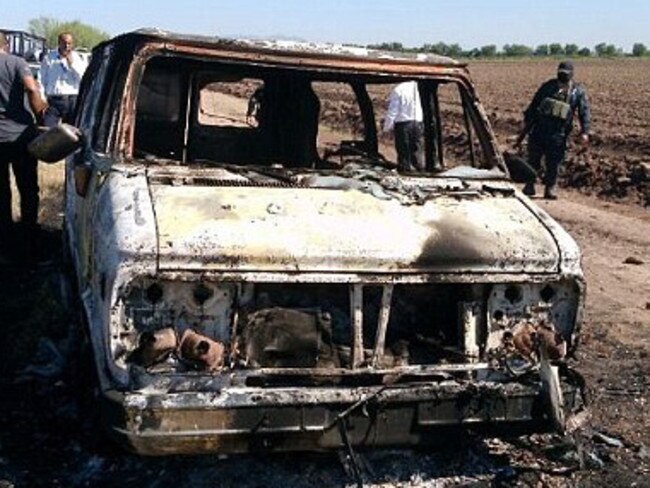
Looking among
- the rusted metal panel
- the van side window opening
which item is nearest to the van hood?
the rusted metal panel

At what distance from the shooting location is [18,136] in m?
7.60

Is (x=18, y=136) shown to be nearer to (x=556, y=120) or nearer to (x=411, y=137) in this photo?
(x=411, y=137)

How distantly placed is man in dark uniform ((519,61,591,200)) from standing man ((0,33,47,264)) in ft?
21.7

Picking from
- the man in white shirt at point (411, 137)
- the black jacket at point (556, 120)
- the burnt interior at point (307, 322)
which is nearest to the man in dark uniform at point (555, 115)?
the black jacket at point (556, 120)

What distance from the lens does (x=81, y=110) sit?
625 cm

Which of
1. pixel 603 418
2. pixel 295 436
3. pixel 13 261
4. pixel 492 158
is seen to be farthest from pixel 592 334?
pixel 13 261

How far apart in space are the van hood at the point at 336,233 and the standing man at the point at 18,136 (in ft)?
12.3

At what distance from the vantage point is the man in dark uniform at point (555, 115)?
472 inches

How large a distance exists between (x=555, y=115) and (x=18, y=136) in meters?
6.92

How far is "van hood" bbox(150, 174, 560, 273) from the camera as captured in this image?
3805 millimetres

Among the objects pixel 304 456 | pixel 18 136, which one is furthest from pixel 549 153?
pixel 304 456

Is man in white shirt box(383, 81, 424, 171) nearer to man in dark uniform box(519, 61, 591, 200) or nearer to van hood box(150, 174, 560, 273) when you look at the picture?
van hood box(150, 174, 560, 273)

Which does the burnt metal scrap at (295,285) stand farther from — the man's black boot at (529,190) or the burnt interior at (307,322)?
the man's black boot at (529,190)

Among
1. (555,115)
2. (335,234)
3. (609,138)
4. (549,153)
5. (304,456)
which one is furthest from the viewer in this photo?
(609,138)
